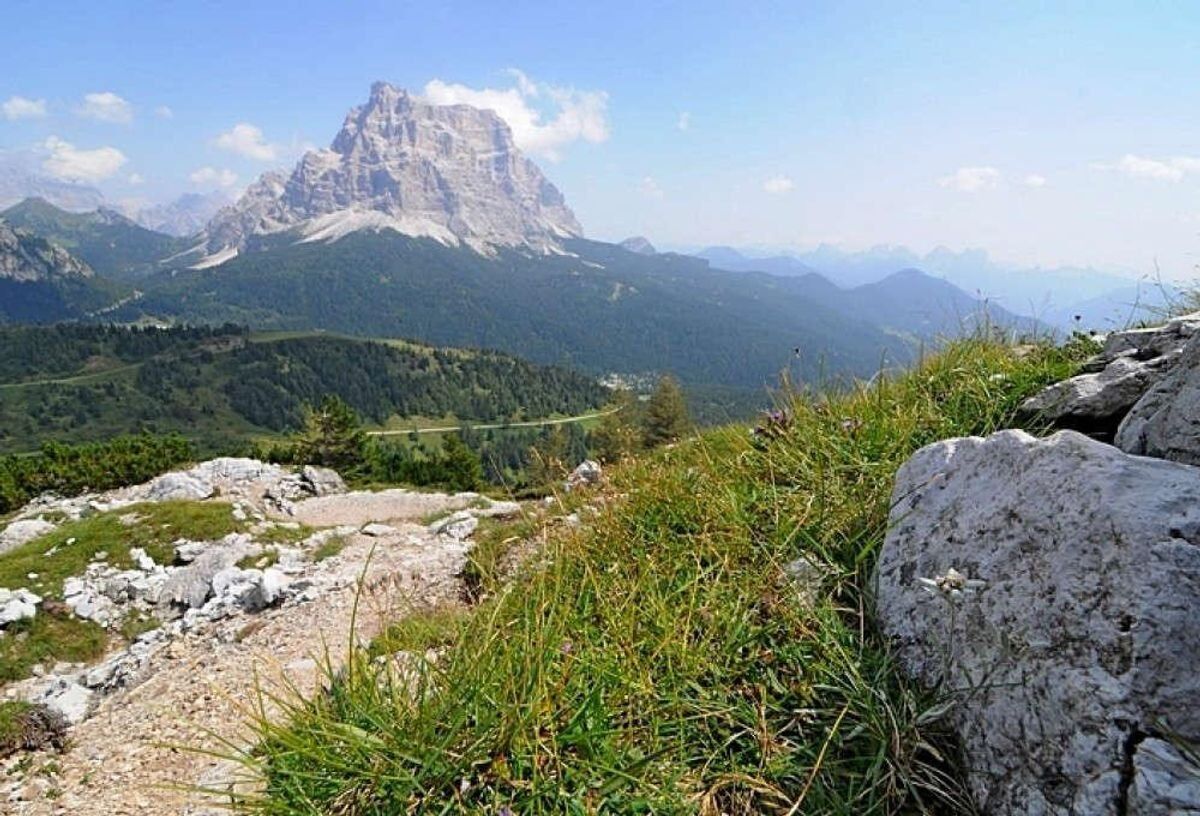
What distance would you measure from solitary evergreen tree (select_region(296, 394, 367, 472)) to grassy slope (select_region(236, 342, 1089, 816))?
4149cm

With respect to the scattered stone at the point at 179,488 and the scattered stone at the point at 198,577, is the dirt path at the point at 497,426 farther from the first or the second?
the scattered stone at the point at 198,577

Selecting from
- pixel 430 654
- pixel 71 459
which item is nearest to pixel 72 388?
pixel 71 459

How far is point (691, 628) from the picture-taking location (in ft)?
10.9

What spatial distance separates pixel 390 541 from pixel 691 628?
16.5 meters

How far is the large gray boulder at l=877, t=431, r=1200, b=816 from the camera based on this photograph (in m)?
2.11

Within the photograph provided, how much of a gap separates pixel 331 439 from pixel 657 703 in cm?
4342

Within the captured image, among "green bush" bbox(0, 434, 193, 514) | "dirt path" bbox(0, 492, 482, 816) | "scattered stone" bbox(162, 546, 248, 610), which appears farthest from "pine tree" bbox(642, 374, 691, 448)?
"dirt path" bbox(0, 492, 482, 816)

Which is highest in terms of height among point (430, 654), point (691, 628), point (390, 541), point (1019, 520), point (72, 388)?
point (1019, 520)

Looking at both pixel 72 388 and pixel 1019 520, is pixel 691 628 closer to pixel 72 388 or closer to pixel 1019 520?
pixel 1019 520

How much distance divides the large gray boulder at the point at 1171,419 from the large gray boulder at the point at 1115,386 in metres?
0.55

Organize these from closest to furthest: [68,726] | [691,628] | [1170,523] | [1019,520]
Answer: [1170,523] < [1019,520] < [691,628] < [68,726]

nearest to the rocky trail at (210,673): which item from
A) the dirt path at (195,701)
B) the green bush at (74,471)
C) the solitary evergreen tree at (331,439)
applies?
the dirt path at (195,701)

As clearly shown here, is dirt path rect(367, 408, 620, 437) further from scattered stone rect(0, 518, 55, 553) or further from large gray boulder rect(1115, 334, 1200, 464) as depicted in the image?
large gray boulder rect(1115, 334, 1200, 464)

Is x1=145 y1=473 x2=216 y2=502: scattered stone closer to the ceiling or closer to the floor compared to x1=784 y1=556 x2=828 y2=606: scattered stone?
closer to the floor
